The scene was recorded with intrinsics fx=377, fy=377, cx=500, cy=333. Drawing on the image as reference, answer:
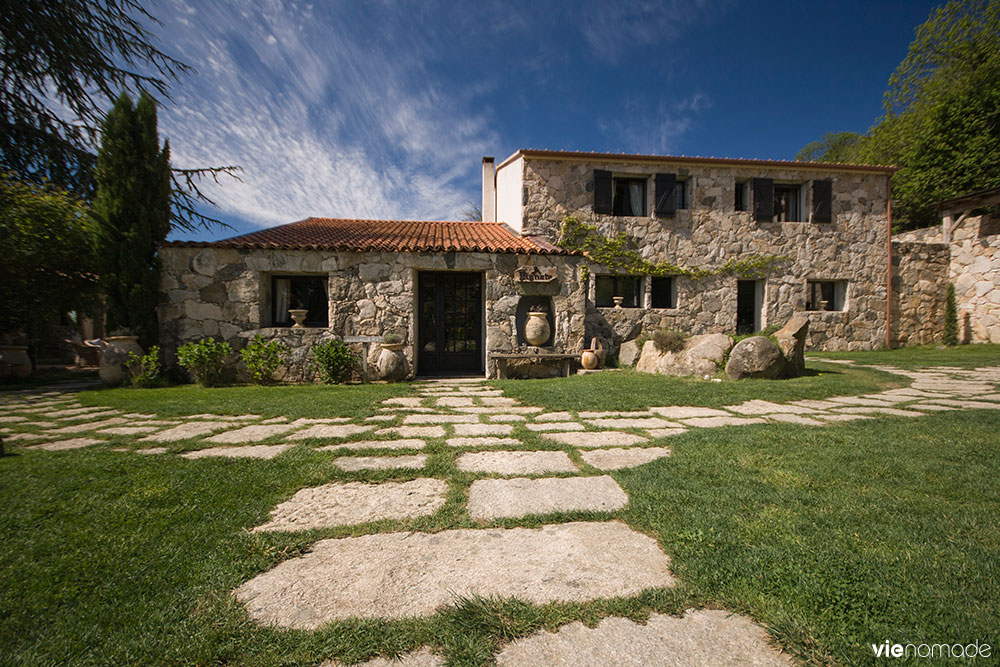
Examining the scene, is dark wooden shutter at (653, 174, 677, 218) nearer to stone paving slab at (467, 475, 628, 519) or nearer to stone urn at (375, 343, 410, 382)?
stone urn at (375, 343, 410, 382)

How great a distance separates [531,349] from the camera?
742 cm

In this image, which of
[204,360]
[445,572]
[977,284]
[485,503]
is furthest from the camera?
[977,284]

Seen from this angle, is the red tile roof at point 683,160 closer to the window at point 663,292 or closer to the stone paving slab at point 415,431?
the window at point 663,292

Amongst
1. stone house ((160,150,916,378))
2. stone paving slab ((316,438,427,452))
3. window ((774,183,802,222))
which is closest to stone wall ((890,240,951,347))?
stone house ((160,150,916,378))

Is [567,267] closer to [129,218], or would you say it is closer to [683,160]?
[683,160]

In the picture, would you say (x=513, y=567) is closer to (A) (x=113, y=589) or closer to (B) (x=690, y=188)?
(A) (x=113, y=589)

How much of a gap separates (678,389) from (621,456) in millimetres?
3069

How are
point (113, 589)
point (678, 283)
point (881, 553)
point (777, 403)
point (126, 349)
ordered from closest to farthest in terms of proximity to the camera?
point (113, 589) → point (881, 553) → point (777, 403) → point (126, 349) → point (678, 283)

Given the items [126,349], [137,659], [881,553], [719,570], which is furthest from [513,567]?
[126,349]

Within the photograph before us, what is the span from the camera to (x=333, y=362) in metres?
6.70

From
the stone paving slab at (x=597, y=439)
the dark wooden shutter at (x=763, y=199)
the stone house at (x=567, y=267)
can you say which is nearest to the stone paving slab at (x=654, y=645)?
the stone paving slab at (x=597, y=439)

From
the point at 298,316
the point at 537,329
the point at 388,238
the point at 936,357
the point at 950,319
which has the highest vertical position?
the point at 388,238

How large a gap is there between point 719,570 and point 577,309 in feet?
21.3

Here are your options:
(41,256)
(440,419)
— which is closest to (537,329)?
(440,419)
